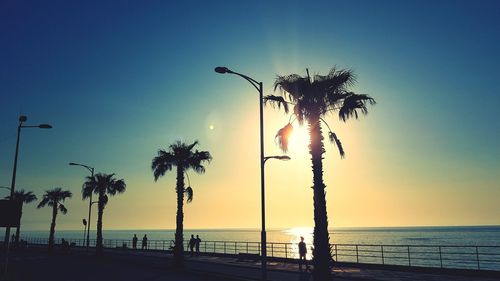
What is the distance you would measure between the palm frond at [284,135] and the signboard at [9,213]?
1249 cm

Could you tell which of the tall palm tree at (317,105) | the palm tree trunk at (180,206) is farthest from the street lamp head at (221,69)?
the palm tree trunk at (180,206)

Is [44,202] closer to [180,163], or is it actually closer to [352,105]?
[180,163]

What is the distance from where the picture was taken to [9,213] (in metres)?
17.9

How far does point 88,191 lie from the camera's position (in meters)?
47.1

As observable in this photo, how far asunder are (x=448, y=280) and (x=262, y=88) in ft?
40.4

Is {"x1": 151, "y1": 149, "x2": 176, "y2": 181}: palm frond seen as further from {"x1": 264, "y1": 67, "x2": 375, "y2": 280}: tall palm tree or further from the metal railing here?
{"x1": 264, "y1": 67, "x2": 375, "y2": 280}: tall palm tree

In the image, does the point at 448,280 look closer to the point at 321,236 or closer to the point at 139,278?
the point at 321,236

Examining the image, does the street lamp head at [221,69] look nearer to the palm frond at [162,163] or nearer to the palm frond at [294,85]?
the palm frond at [294,85]

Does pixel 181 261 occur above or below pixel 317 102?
below

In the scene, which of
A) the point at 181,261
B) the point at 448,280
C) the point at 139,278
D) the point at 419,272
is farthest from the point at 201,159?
the point at 448,280

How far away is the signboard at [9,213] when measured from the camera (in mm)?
17719

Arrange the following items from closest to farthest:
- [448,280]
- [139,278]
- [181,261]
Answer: [448,280] < [139,278] < [181,261]

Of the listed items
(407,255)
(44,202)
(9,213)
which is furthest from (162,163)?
(407,255)

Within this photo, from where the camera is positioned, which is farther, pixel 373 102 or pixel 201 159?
pixel 201 159
